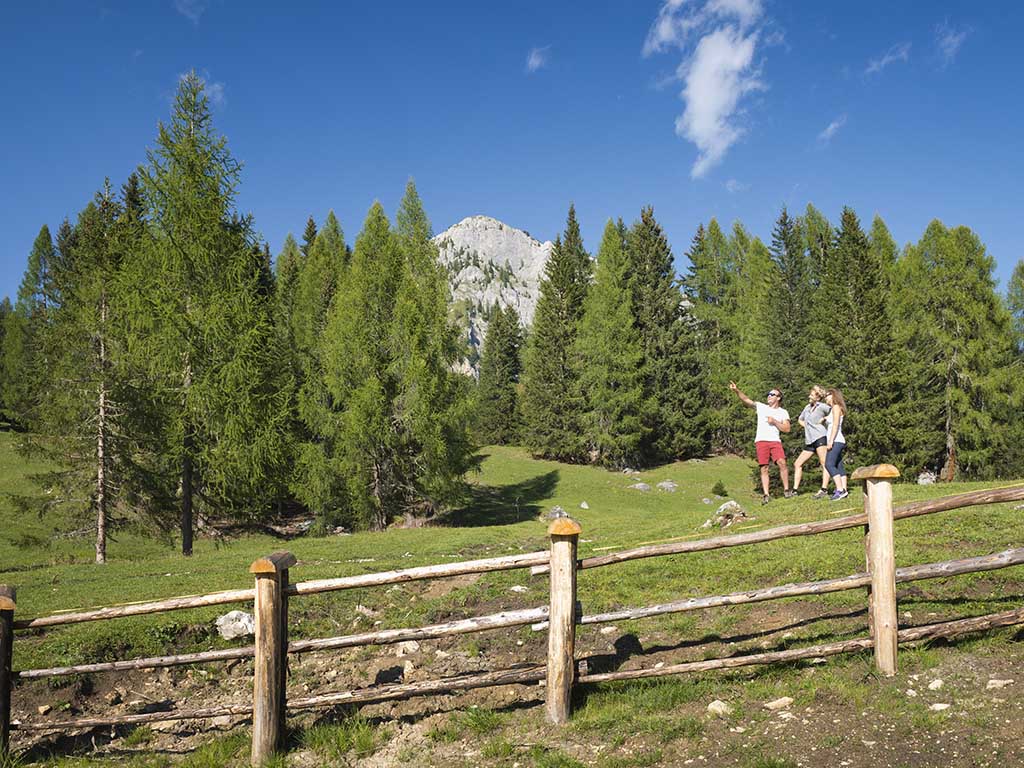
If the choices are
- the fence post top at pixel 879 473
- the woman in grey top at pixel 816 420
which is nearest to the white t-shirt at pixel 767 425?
the woman in grey top at pixel 816 420

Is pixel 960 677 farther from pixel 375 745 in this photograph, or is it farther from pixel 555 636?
pixel 375 745

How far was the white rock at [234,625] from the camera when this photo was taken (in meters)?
9.98

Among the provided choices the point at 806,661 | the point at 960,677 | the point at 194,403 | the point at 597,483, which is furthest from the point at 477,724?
the point at 597,483

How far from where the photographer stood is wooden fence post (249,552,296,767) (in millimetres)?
6086

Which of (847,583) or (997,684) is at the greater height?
(847,583)

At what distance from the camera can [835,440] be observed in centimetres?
1285

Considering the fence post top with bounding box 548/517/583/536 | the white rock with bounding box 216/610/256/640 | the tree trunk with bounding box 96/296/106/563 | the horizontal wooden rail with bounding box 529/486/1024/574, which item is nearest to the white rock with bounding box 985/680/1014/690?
the horizontal wooden rail with bounding box 529/486/1024/574

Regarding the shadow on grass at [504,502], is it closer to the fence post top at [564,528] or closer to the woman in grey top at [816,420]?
the woman in grey top at [816,420]

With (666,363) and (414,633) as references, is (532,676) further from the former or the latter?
(666,363)

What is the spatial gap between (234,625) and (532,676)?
6.00 meters

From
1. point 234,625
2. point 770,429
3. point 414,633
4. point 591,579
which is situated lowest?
point 234,625

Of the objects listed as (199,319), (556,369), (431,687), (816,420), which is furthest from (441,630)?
(556,369)

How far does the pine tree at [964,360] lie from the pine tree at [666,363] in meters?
16.7

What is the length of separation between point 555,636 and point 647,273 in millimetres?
54220
